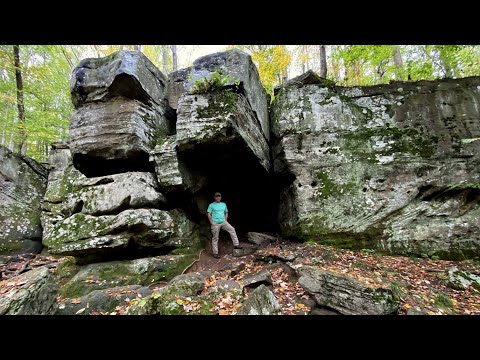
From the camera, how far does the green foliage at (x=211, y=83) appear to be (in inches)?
260

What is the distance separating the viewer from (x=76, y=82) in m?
7.06

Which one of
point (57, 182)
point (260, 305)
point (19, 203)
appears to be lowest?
point (260, 305)

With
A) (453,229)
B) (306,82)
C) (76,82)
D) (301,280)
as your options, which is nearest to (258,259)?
(301,280)

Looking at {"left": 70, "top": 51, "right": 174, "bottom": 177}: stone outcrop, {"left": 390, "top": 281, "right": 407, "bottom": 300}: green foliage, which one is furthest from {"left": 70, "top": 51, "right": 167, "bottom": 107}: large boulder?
{"left": 390, "top": 281, "right": 407, "bottom": 300}: green foliage

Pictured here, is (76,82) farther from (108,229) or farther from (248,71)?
(248,71)

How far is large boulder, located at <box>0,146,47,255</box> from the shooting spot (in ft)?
27.7

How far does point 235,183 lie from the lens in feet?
31.1

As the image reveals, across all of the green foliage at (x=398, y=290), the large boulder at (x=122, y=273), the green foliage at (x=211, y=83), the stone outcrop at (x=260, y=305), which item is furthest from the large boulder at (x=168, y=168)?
the green foliage at (x=398, y=290)

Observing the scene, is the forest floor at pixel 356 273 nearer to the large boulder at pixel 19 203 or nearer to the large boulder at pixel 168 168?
the large boulder at pixel 168 168

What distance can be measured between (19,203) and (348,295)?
41.2ft

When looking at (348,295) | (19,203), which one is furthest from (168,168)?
(19,203)

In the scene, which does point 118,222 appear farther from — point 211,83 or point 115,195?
point 211,83

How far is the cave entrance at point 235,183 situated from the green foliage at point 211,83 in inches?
67.2

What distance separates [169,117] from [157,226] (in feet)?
14.4
